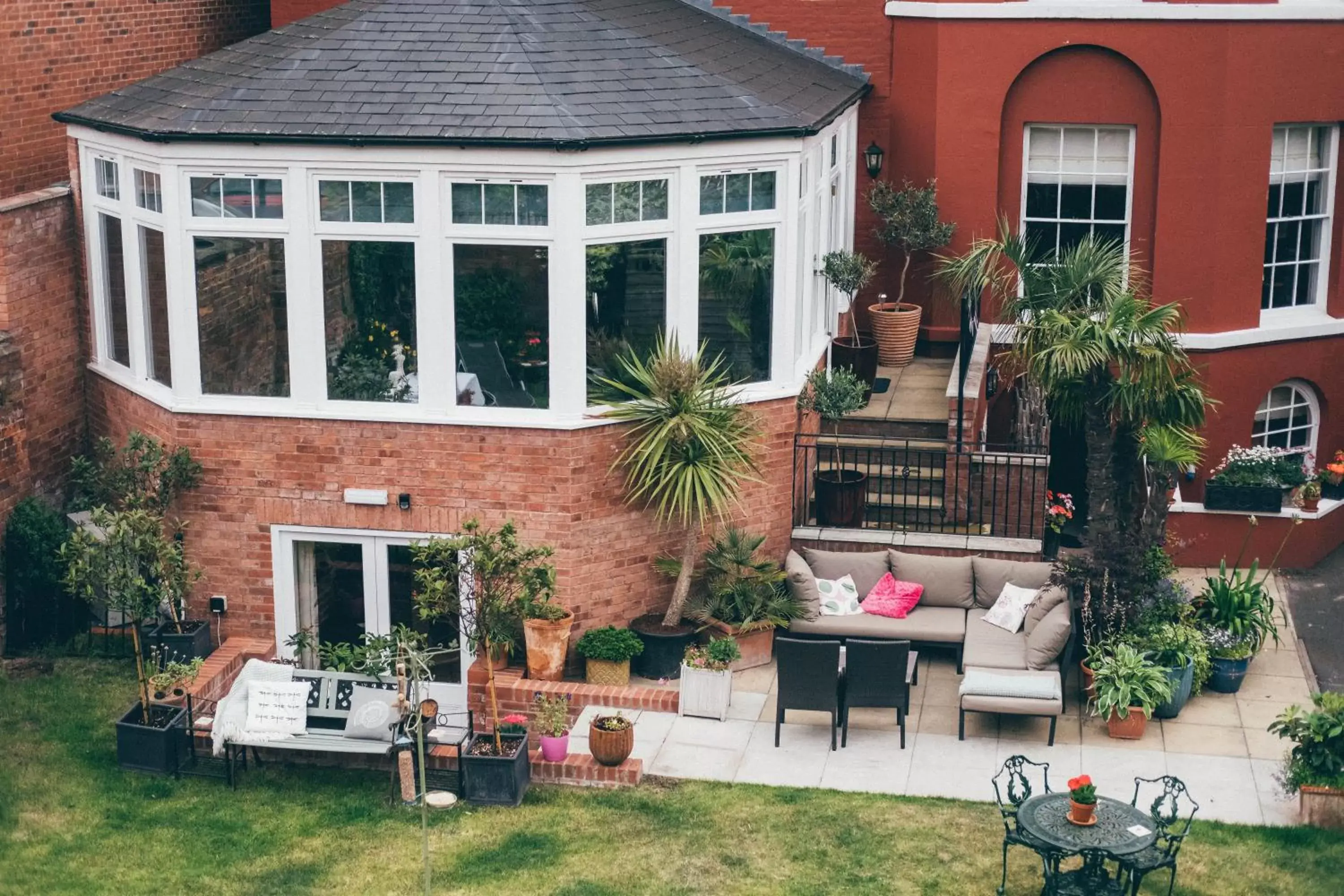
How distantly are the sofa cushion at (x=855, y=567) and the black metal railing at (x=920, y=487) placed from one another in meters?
0.59

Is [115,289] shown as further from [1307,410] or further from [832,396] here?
[1307,410]

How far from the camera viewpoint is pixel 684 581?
14.6 metres

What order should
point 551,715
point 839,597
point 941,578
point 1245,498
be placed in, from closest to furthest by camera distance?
1. point 551,715
2. point 839,597
3. point 941,578
4. point 1245,498

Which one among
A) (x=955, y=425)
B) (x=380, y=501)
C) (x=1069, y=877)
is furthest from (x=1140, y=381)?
(x=380, y=501)

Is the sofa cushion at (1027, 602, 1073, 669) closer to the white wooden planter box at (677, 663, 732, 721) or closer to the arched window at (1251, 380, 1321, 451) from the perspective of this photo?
the white wooden planter box at (677, 663, 732, 721)

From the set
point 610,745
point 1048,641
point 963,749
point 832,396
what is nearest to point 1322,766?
point 1048,641

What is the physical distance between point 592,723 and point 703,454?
2365 mm

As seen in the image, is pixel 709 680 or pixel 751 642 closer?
pixel 709 680

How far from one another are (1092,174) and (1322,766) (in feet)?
24.0

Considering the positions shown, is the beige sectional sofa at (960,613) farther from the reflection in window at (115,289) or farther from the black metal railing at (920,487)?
the reflection in window at (115,289)

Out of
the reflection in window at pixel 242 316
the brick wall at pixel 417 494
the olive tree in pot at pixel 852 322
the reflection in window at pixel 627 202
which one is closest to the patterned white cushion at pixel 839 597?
the brick wall at pixel 417 494

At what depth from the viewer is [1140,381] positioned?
14203mm

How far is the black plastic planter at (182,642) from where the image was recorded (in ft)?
48.1

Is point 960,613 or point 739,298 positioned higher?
point 739,298
